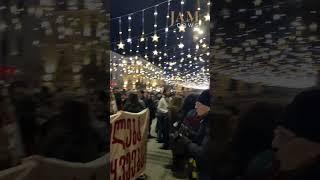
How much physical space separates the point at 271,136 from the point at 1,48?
130cm

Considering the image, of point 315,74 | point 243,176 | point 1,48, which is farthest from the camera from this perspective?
point 243,176

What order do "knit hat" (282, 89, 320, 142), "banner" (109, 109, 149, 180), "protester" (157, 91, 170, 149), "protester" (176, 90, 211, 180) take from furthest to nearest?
"protester" (157, 91, 170, 149) < "banner" (109, 109, 149, 180) < "protester" (176, 90, 211, 180) < "knit hat" (282, 89, 320, 142)

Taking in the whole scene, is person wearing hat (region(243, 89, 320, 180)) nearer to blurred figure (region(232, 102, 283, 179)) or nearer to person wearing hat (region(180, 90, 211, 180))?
blurred figure (region(232, 102, 283, 179))

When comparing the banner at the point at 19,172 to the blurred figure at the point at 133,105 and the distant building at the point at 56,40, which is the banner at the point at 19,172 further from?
the blurred figure at the point at 133,105

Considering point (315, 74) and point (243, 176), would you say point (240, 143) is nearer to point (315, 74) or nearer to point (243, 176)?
point (243, 176)

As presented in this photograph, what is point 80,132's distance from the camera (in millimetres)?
2391

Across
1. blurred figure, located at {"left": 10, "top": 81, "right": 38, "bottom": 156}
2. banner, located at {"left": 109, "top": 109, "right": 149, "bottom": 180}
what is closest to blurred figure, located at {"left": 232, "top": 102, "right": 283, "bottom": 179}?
blurred figure, located at {"left": 10, "top": 81, "right": 38, "bottom": 156}

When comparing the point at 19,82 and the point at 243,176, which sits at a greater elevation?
the point at 19,82

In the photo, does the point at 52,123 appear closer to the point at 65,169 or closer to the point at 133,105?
the point at 65,169

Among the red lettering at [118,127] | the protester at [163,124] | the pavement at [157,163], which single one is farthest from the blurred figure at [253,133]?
the protester at [163,124]

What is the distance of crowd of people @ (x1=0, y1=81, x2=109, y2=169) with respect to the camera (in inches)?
79.9

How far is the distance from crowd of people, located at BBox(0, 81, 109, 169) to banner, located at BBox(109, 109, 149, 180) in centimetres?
292

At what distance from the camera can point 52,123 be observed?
7.21 ft

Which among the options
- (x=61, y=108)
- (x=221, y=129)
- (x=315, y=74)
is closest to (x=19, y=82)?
(x=61, y=108)
